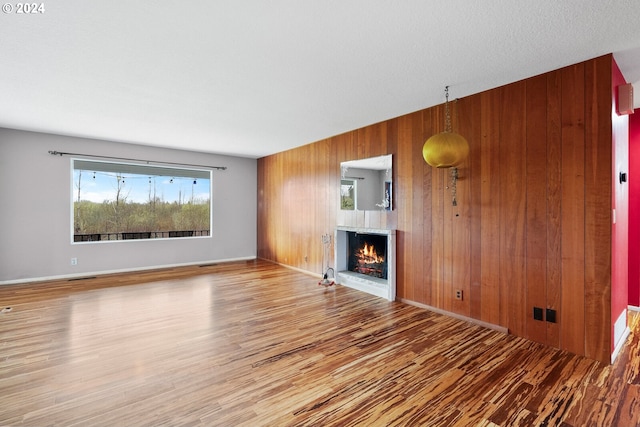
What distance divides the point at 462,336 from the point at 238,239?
5745mm

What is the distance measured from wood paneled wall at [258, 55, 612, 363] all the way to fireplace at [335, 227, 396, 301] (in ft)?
0.53

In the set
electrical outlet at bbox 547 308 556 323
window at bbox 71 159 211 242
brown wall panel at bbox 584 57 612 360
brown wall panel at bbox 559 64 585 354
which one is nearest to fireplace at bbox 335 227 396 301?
electrical outlet at bbox 547 308 556 323

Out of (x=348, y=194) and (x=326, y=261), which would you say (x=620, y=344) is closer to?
(x=348, y=194)

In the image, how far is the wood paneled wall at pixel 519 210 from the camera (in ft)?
8.21

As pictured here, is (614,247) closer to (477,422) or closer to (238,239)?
(477,422)

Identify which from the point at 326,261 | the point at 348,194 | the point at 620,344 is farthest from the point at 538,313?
the point at 326,261

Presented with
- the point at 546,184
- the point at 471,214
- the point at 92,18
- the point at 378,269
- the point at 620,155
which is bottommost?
the point at 378,269

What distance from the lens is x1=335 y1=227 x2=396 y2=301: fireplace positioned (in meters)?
4.16

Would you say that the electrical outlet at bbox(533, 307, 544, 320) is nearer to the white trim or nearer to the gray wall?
the white trim

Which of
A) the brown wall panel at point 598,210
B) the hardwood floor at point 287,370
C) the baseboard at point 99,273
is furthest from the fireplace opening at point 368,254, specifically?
the baseboard at point 99,273

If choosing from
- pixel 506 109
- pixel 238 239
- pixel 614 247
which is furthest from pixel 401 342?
pixel 238 239

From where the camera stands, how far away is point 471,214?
333 centimetres

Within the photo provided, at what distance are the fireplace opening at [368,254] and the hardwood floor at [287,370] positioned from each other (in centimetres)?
85

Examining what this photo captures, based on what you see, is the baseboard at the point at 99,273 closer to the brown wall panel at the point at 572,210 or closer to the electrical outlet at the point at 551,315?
the electrical outlet at the point at 551,315
